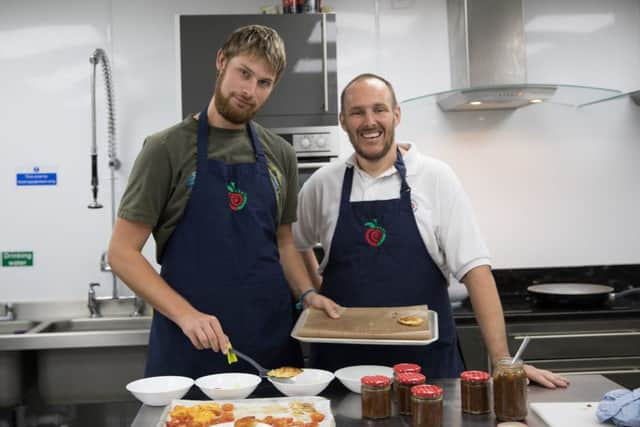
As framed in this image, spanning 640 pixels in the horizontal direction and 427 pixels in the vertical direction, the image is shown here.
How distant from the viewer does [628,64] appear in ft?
12.4

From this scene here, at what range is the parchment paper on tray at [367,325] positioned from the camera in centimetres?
179

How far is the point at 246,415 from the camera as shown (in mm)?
1519

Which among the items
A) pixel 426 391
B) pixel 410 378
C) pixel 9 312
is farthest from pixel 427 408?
pixel 9 312

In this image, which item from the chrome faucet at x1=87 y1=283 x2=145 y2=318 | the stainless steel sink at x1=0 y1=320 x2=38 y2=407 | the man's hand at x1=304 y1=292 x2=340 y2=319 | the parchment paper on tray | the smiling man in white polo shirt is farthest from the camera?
the chrome faucet at x1=87 y1=283 x2=145 y2=318

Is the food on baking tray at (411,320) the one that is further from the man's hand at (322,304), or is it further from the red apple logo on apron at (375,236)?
the red apple logo on apron at (375,236)

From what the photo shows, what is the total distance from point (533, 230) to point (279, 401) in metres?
2.54

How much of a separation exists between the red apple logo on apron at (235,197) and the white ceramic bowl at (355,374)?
596 millimetres

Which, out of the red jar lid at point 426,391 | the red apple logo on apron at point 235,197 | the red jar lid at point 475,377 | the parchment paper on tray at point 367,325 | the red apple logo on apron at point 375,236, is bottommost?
the red jar lid at point 426,391

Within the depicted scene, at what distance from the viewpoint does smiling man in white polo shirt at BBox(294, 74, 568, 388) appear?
2201mm

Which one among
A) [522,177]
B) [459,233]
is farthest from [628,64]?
[459,233]

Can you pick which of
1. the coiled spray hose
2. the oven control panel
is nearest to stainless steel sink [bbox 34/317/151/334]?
the coiled spray hose

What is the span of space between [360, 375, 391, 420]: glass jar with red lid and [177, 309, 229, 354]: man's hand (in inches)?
16.8

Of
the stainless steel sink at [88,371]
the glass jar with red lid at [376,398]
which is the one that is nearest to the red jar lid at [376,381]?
the glass jar with red lid at [376,398]

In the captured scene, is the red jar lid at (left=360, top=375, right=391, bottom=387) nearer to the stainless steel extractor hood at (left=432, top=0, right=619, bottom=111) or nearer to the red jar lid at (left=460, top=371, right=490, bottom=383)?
the red jar lid at (left=460, top=371, right=490, bottom=383)
